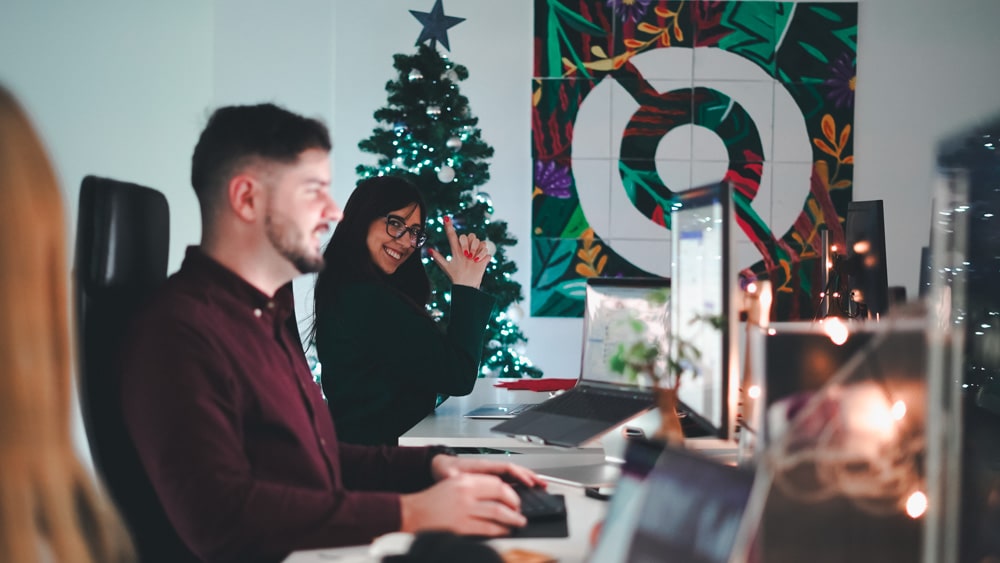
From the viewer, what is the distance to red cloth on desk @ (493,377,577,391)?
285cm

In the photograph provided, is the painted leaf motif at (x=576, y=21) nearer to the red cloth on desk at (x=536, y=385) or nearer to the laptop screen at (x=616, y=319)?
the red cloth on desk at (x=536, y=385)

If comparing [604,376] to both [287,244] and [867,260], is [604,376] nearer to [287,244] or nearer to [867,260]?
[867,260]

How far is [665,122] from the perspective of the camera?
4.80 metres

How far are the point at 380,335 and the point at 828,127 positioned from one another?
11.5ft

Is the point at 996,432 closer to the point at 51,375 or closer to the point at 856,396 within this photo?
the point at 856,396

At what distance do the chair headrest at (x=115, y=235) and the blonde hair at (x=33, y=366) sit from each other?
642 millimetres

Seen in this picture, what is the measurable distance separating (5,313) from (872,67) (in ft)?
16.7

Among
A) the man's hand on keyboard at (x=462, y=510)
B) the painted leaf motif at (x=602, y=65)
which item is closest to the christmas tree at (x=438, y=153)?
the painted leaf motif at (x=602, y=65)

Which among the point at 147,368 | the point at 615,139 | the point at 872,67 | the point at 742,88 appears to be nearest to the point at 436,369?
the point at 147,368

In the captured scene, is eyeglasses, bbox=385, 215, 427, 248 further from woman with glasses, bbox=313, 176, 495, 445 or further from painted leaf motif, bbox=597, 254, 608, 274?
painted leaf motif, bbox=597, 254, 608, 274

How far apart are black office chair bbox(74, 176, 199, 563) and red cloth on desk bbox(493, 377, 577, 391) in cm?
169

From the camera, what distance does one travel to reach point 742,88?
15.7 feet

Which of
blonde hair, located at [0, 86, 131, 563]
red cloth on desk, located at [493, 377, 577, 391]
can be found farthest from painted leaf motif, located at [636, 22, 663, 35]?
blonde hair, located at [0, 86, 131, 563]

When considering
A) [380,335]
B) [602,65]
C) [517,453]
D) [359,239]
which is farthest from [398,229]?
[602,65]
